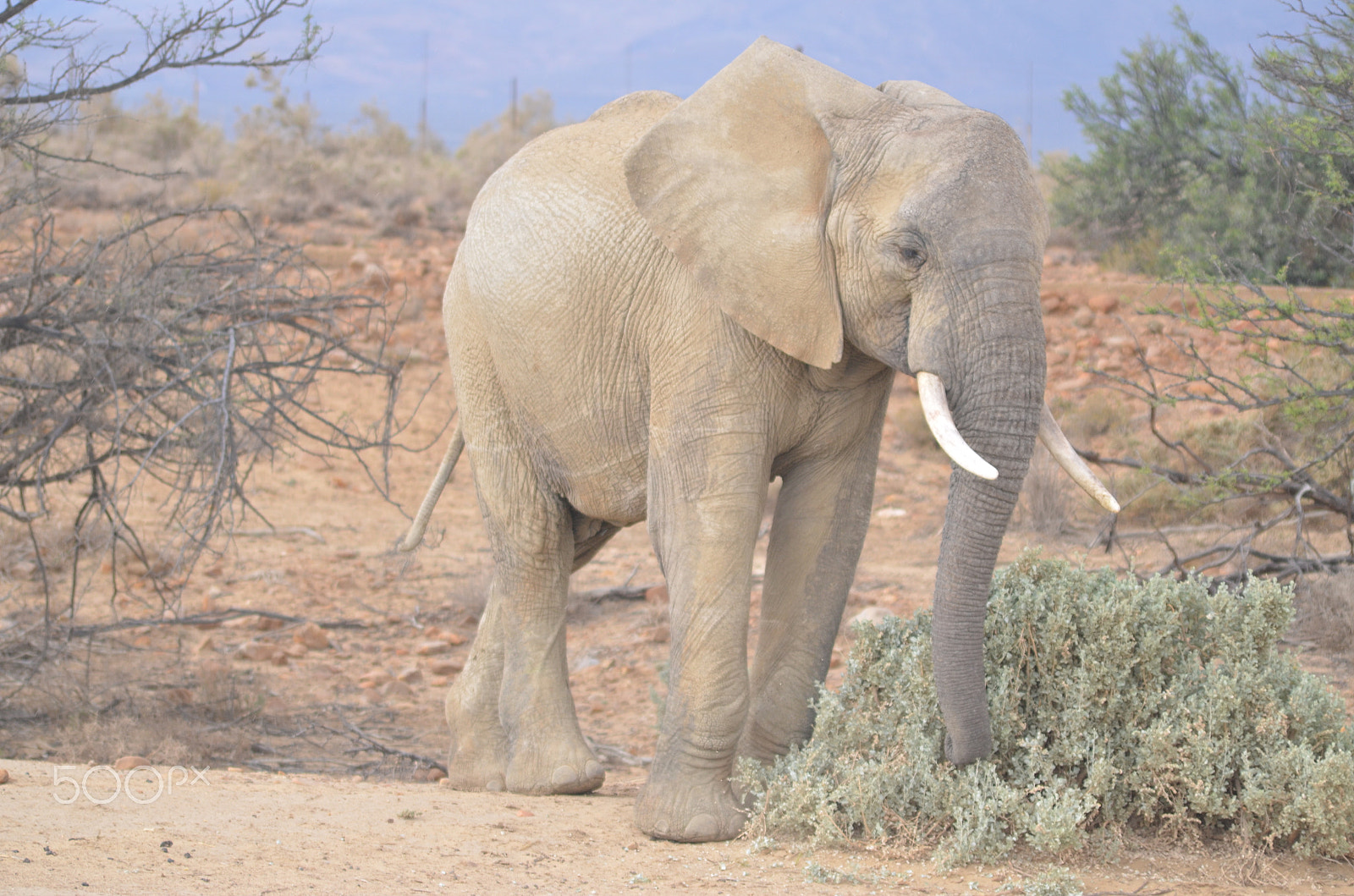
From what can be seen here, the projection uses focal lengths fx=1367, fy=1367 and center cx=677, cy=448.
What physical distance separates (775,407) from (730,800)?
1356 mm

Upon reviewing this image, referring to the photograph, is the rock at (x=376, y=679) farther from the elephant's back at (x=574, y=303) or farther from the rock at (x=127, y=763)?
the elephant's back at (x=574, y=303)

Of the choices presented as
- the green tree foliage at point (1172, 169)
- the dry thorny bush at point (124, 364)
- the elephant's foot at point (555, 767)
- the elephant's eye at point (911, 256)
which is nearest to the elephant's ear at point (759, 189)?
the elephant's eye at point (911, 256)

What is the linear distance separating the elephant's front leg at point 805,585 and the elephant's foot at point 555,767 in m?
0.92

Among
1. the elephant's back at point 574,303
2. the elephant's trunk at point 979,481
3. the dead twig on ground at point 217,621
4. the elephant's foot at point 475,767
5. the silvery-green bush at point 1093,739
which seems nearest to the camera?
the elephant's trunk at point 979,481

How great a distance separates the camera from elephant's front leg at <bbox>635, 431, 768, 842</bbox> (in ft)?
14.8

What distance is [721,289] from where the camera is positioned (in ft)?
14.3

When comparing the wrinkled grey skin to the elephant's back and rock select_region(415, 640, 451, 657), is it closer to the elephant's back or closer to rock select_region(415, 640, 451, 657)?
the elephant's back

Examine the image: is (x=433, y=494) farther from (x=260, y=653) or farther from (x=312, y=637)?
(x=312, y=637)

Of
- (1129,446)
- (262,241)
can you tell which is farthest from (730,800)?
(1129,446)

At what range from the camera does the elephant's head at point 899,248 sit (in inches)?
153

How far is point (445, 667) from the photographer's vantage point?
28.6ft

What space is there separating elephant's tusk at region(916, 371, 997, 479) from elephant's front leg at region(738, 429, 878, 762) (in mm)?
1039

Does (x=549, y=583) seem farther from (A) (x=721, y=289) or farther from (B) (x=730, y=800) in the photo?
(A) (x=721, y=289)

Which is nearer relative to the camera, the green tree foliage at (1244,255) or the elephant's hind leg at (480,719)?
the elephant's hind leg at (480,719)
